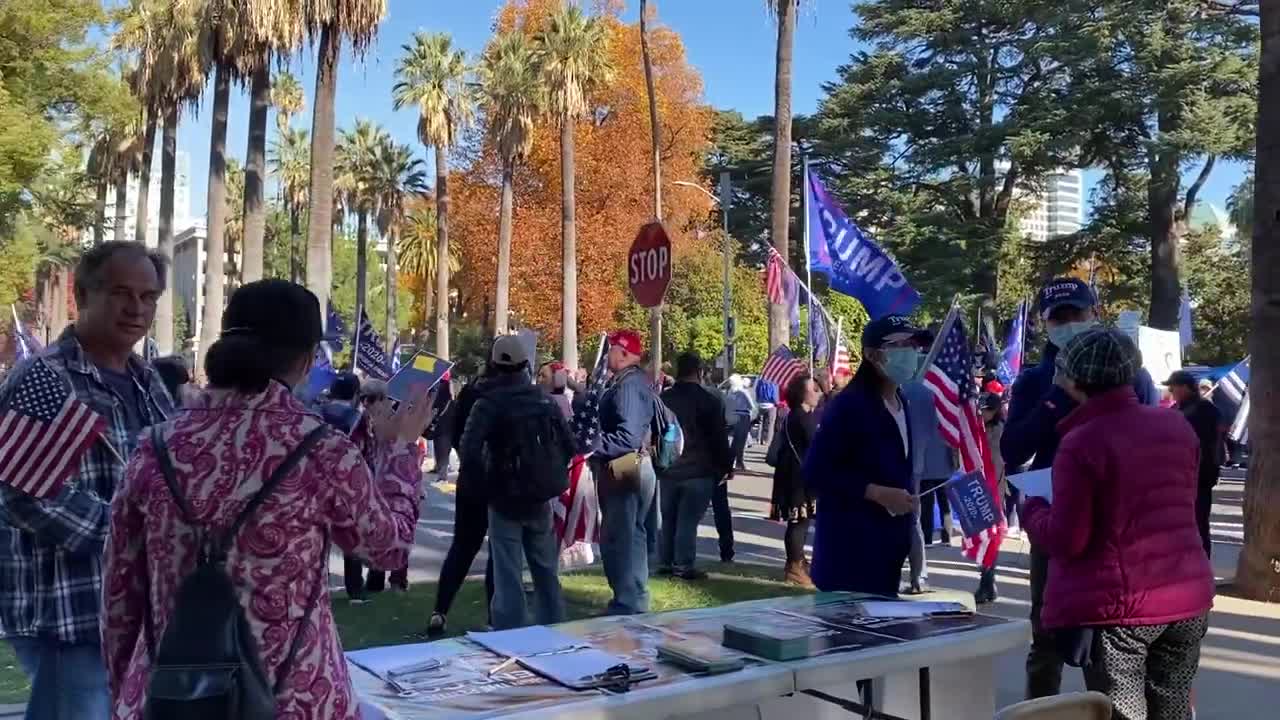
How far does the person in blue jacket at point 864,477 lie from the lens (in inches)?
200

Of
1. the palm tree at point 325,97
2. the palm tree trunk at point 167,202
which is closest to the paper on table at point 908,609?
the palm tree at point 325,97

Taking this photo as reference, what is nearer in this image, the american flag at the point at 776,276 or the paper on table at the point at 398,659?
the paper on table at the point at 398,659

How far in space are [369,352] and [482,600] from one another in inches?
207

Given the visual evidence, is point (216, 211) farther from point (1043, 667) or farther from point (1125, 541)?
point (1125, 541)

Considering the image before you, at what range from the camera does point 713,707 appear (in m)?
3.34

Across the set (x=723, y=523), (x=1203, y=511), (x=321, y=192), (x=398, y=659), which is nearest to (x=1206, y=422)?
(x=1203, y=511)

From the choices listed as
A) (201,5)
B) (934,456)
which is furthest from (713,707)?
(201,5)

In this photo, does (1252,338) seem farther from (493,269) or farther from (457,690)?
(493,269)

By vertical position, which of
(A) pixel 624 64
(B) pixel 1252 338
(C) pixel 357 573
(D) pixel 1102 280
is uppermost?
(A) pixel 624 64

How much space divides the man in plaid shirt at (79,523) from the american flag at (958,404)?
4.97 meters

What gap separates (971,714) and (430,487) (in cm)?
1579

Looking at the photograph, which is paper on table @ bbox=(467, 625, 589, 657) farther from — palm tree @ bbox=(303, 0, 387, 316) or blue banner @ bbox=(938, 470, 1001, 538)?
palm tree @ bbox=(303, 0, 387, 316)

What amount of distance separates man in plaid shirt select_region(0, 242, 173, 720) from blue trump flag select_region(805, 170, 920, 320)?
650cm

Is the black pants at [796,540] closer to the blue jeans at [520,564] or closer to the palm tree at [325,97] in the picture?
the blue jeans at [520,564]
